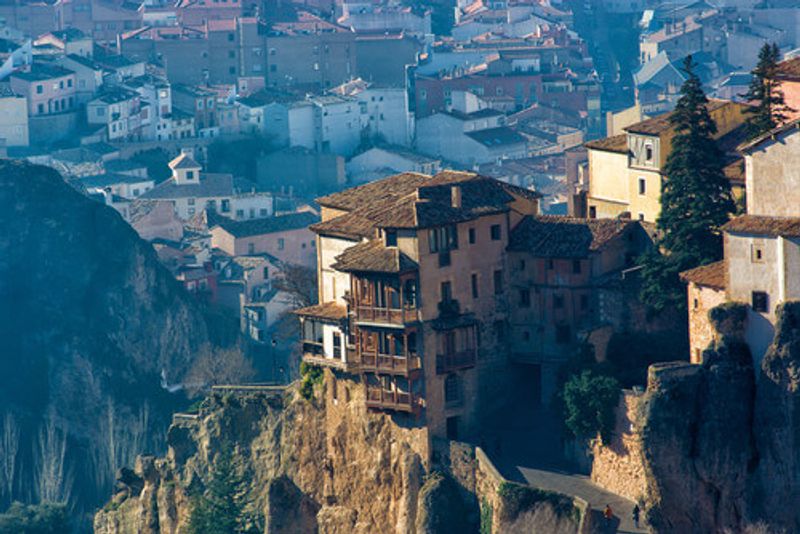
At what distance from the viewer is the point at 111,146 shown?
155125mm

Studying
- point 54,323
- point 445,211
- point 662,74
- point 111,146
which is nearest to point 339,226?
point 445,211

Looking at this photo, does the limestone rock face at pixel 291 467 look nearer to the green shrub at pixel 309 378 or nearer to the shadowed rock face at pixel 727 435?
the green shrub at pixel 309 378

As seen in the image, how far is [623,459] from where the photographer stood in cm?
7319

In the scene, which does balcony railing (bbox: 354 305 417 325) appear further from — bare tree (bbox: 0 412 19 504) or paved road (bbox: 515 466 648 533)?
bare tree (bbox: 0 412 19 504)

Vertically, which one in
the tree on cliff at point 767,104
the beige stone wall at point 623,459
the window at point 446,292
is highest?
the tree on cliff at point 767,104

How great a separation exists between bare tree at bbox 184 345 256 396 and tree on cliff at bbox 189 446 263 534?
2487 centimetres

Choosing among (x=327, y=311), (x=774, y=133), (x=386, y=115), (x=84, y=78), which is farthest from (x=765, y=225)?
(x=84, y=78)

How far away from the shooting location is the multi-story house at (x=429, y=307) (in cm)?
7644

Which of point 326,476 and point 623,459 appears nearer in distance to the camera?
point 623,459

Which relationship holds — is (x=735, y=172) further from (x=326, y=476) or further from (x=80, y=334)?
(x=80, y=334)

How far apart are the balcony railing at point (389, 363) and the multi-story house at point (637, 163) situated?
817 centimetres

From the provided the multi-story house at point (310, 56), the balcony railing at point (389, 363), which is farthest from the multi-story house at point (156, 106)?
the balcony railing at point (389, 363)

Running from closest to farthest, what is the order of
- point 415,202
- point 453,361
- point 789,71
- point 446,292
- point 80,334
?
point 446,292
point 453,361
point 415,202
point 789,71
point 80,334

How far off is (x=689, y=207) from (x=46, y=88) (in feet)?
284
